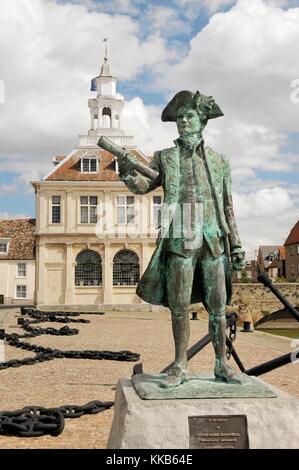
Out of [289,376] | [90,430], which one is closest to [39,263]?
[289,376]

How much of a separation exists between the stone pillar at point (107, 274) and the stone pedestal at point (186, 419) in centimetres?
3061

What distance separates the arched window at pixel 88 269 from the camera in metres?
35.1

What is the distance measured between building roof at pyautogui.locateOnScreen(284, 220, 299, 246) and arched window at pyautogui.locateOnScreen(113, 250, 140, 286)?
40370 mm

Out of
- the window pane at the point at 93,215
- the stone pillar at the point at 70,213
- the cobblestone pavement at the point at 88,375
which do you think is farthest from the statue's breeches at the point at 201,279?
the window pane at the point at 93,215

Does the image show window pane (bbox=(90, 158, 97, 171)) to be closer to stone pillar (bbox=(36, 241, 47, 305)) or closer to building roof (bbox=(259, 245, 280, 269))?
stone pillar (bbox=(36, 241, 47, 305))

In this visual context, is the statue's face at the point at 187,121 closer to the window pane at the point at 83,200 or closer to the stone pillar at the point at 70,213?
the stone pillar at the point at 70,213

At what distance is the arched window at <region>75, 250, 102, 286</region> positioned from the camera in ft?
115

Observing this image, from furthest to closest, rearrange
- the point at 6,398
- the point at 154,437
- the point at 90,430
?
the point at 6,398 → the point at 90,430 → the point at 154,437

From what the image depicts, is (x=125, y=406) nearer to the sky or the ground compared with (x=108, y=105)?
nearer to the ground

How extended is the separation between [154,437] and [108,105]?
39.3 m

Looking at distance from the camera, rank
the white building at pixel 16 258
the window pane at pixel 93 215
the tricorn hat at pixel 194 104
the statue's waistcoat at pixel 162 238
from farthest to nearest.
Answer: the white building at pixel 16 258
the window pane at pixel 93 215
the tricorn hat at pixel 194 104
the statue's waistcoat at pixel 162 238

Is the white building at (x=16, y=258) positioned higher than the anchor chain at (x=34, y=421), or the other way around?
the white building at (x=16, y=258)

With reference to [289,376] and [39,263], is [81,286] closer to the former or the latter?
[39,263]

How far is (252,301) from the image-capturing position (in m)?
42.7
